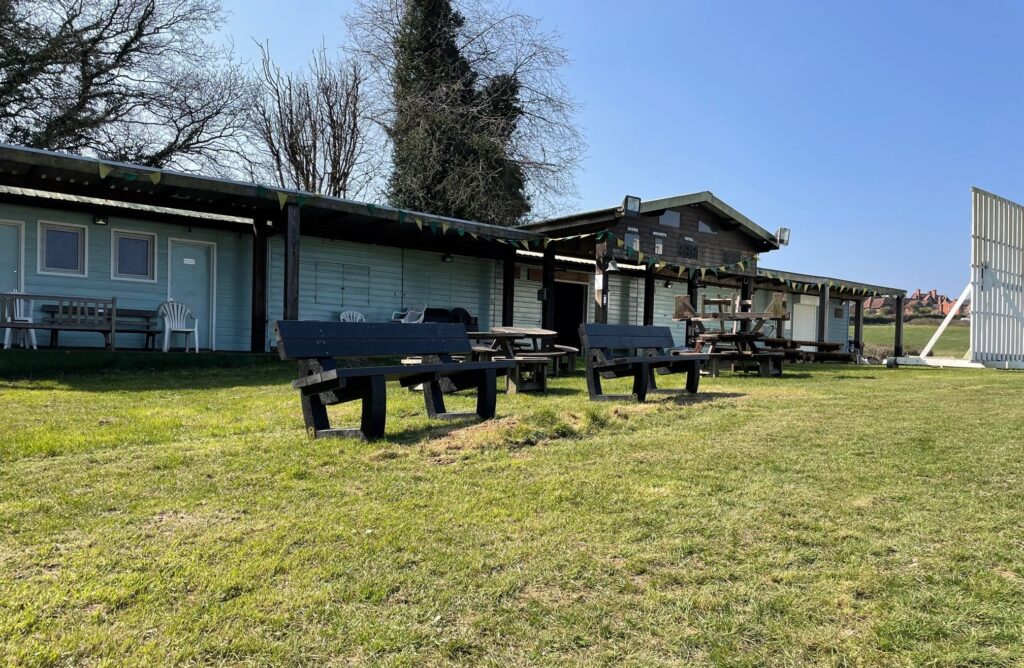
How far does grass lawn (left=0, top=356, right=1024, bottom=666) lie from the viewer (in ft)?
6.41

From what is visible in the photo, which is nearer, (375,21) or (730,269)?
(730,269)

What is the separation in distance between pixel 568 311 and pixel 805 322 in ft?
33.0

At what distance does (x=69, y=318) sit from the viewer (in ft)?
30.7

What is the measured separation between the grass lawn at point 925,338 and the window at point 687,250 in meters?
8.86

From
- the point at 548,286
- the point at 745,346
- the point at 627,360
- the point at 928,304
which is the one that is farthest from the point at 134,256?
the point at 928,304

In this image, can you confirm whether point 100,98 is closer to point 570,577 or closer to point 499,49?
point 499,49

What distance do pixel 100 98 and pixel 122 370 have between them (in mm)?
15488

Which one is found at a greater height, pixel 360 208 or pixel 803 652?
pixel 360 208

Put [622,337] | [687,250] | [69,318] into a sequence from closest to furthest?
[622,337] < [69,318] < [687,250]

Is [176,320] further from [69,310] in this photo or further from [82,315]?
[69,310]

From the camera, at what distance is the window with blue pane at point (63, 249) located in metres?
10.8

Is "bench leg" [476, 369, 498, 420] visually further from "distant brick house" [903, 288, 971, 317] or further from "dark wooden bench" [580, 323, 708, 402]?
"distant brick house" [903, 288, 971, 317]

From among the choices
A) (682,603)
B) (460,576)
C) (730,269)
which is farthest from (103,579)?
(730,269)

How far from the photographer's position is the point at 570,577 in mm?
2387
